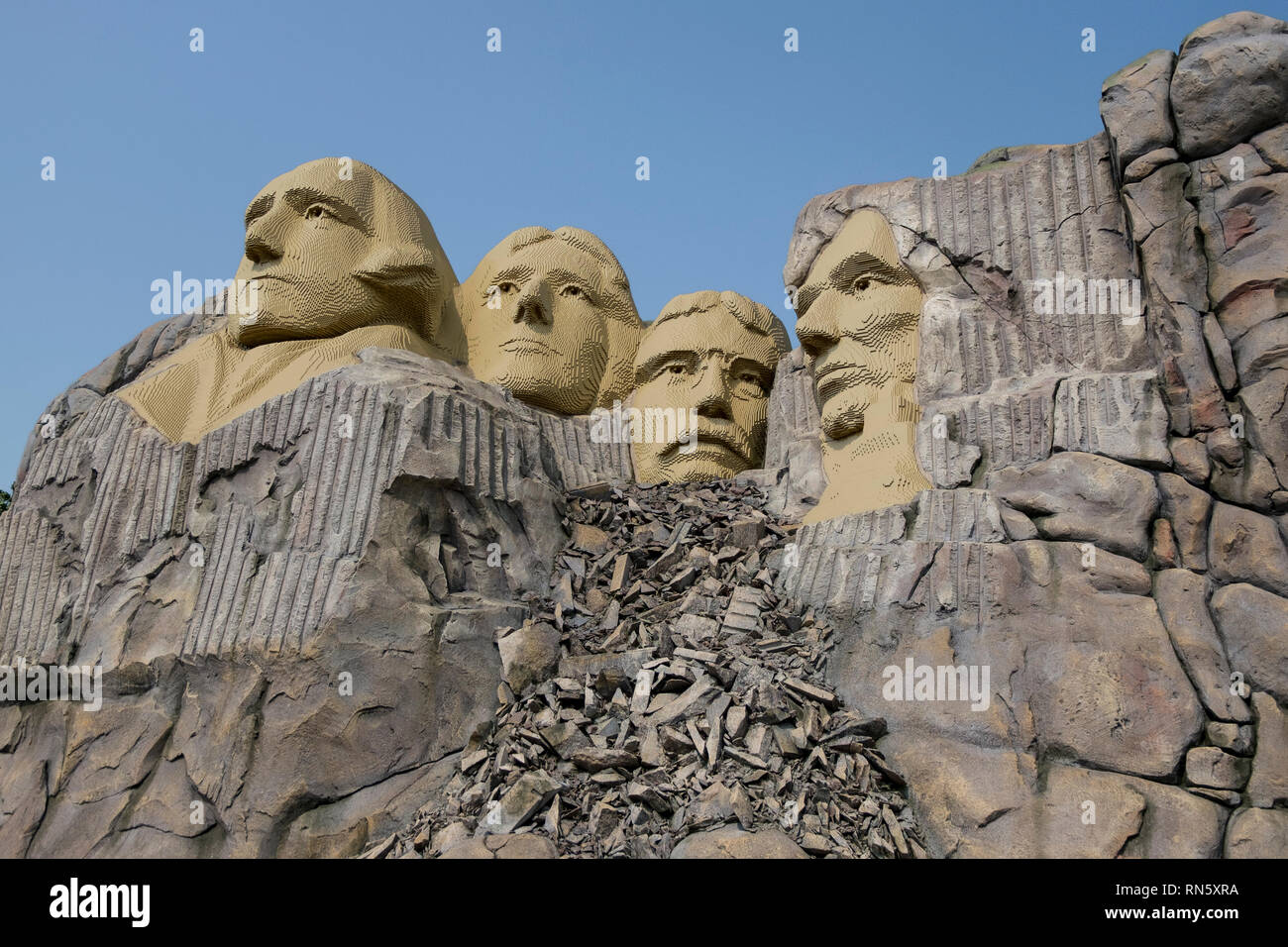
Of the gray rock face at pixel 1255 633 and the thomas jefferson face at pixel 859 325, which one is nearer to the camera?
the gray rock face at pixel 1255 633

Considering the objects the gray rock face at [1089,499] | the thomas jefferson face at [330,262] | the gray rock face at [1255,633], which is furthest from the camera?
the thomas jefferson face at [330,262]

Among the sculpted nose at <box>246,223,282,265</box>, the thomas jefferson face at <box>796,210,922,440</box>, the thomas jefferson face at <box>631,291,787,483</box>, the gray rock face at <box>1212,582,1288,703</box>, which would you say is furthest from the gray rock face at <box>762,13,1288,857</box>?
→ the sculpted nose at <box>246,223,282,265</box>

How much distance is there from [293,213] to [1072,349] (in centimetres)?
583

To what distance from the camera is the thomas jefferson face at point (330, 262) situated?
29.2ft

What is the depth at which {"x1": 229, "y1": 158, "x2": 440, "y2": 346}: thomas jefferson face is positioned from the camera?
29.2 ft

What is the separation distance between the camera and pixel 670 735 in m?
6.04

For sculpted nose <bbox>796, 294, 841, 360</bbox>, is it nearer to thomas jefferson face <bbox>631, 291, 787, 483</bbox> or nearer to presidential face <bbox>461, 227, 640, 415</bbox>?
thomas jefferson face <bbox>631, 291, 787, 483</bbox>

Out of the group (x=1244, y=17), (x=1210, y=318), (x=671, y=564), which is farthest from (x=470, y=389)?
(x=1244, y=17)

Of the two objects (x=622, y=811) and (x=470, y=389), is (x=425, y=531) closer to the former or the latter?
(x=470, y=389)

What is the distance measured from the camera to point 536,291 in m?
9.46

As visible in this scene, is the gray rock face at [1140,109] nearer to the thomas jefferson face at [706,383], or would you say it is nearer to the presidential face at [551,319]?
the thomas jefferson face at [706,383]

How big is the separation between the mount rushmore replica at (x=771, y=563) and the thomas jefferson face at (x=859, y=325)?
Result: 0.08 feet

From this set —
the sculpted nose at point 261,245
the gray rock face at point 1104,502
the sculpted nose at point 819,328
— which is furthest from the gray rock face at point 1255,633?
the sculpted nose at point 261,245

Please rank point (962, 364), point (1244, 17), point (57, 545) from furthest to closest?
point (57, 545)
point (962, 364)
point (1244, 17)
